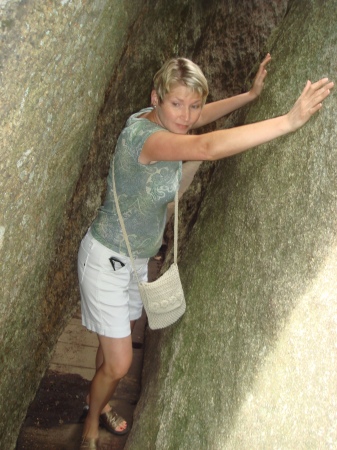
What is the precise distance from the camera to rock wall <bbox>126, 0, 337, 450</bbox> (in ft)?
6.07

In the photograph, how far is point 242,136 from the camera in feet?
6.98

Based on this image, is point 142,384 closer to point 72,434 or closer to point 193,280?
point 72,434

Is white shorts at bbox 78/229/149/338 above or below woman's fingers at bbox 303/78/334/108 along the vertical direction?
below

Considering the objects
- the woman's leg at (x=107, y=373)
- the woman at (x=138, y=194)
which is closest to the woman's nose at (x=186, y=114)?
the woman at (x=138, y=194)

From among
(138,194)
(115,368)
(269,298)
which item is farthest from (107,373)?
(269,298)

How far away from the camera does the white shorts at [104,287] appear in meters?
2.89

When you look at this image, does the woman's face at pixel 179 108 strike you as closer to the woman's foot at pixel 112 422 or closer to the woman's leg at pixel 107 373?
the woman's leg at pixel 107 373

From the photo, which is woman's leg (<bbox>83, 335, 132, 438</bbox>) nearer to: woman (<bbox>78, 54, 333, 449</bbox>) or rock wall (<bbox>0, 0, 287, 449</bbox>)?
woman (<bbox>78, 54, 333, 449</bbox>)

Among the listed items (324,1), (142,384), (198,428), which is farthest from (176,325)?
(324,1)

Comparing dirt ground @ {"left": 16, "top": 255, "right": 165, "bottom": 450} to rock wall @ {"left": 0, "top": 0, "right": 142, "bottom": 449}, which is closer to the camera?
rock wall @ {"left": 0, "top": 0, "right": 142, "bottom": 449}

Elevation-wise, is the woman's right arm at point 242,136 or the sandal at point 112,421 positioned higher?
the woman's right arm at point 242,136

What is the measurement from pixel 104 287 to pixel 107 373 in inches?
19.7

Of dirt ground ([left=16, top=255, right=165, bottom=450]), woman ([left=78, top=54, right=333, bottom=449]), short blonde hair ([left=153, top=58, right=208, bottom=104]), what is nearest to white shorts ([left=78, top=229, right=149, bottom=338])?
woman ([left=78, top=54, right=333, bottom=449])

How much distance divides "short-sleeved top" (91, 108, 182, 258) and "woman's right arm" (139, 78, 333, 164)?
0.18m
